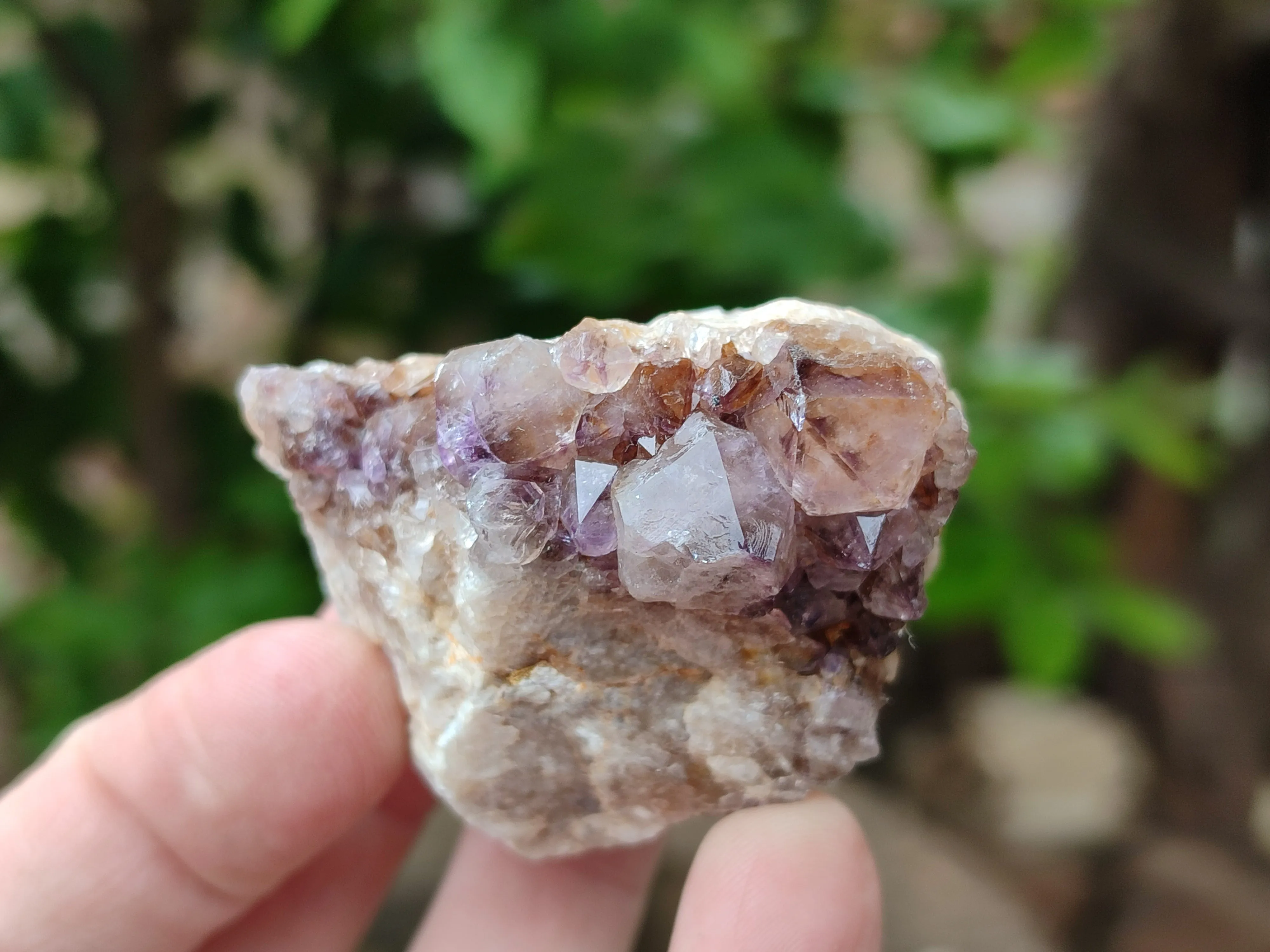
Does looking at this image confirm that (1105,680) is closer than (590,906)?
No

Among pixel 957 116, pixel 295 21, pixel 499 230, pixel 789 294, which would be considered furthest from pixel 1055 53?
pixel 295 21

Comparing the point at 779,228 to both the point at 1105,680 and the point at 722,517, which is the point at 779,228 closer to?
the point at 722,517

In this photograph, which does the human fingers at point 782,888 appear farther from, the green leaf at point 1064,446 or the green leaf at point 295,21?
the green leaf at point 295,21

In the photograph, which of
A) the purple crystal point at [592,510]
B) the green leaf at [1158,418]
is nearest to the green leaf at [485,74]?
the purple crystal point at [592,510]

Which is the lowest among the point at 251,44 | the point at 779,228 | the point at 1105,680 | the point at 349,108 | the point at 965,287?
the point at 1105,680

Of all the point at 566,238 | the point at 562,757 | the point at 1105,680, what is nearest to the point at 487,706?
the point at 562,757

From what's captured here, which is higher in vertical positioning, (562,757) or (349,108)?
(349,108)
